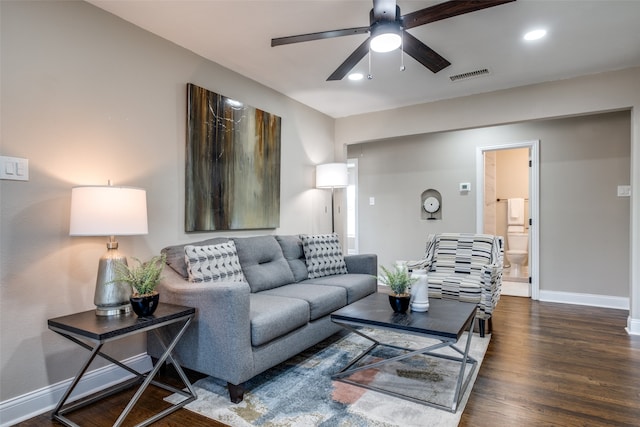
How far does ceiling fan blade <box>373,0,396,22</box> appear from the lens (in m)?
1.95

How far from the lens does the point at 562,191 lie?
14.4 ft

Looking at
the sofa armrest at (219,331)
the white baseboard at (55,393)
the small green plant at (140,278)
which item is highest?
the small green plant at (140,278)

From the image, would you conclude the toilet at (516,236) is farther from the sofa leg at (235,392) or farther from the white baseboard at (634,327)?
the sofa leg at (235,392)

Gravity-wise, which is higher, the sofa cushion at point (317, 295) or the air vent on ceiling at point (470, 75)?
the air vent on ceiling at point (470, 75)

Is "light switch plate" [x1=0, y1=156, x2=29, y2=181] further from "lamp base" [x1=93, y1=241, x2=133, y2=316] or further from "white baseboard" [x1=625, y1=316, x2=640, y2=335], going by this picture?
"white baseboard" [x1=625, y1=316, x2=640, y2=335]

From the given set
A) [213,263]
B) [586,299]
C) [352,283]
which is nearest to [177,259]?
[213,263]

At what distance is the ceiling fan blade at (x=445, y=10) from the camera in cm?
188

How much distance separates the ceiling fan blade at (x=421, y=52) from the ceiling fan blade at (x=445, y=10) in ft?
0.28

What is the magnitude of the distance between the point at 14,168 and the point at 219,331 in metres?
1.43

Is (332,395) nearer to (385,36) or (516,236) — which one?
(385,36)

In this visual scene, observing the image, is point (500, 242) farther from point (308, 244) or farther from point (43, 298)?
point (43, 298)

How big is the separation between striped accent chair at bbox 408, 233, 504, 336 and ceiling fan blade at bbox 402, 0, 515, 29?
2.04 m

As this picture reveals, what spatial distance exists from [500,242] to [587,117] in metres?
2.06

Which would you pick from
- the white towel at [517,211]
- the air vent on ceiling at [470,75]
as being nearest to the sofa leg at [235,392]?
the air vent on ceiling at [470,75]
